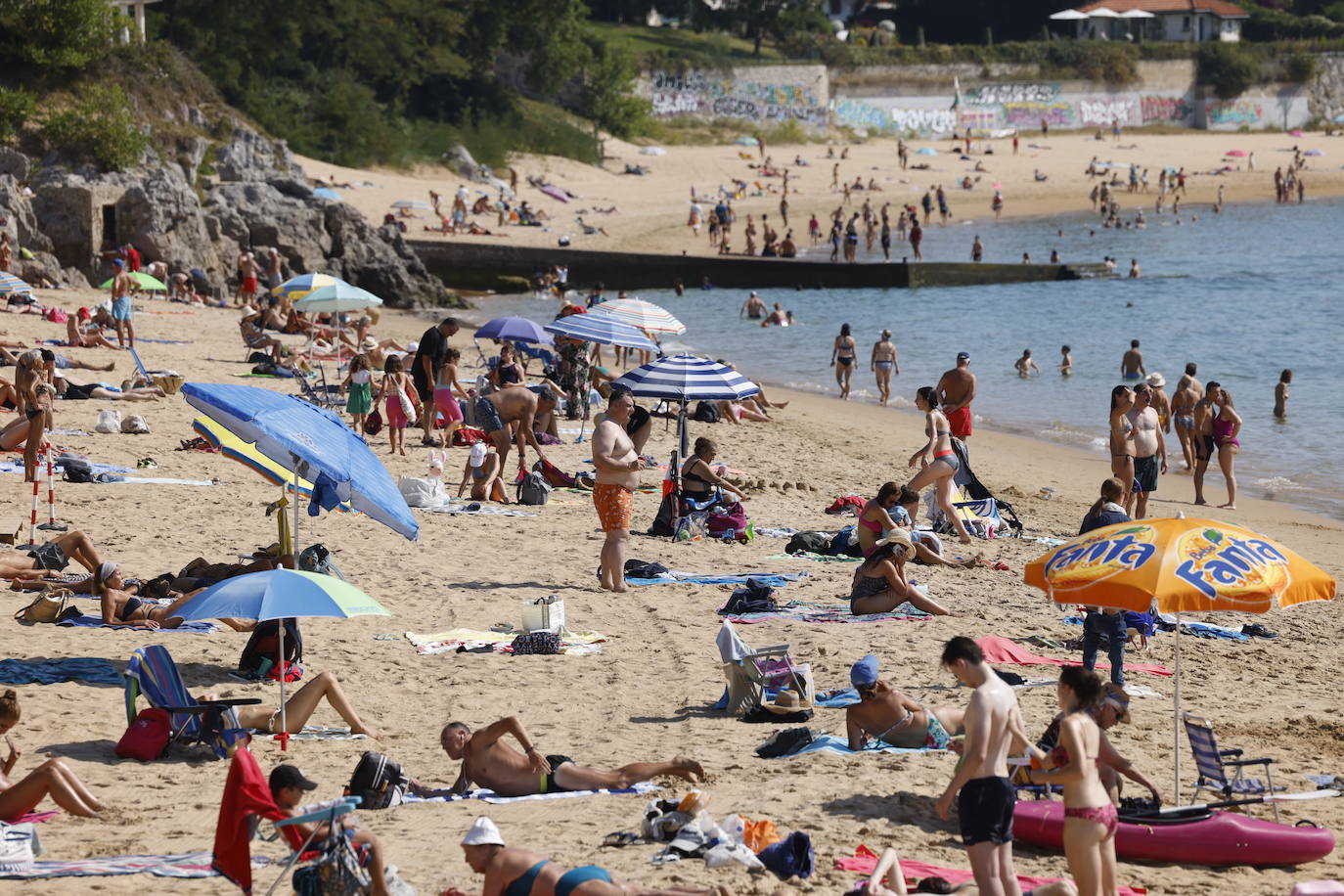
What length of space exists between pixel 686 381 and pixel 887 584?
343cm

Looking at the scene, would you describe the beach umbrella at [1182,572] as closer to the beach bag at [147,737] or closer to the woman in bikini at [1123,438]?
the beach bag at [147,737]

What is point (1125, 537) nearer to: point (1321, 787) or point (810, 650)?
point (1321, 787)

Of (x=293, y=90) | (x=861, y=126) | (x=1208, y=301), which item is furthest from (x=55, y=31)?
(x=861, y=126)

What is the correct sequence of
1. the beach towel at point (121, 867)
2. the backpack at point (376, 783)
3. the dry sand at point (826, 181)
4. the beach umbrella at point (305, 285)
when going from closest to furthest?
the beach towel at point (121, 867) → the backpack at point (376, 783) → the beach umbrella at point (305, 285) → the dry sand at point (826, 181)

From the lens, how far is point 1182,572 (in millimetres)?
6746

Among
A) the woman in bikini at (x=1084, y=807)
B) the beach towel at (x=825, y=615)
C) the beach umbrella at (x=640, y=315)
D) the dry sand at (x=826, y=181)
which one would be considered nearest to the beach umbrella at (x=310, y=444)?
the beach towel at (x=825, y=615)

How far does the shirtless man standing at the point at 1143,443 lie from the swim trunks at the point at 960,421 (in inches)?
64.1

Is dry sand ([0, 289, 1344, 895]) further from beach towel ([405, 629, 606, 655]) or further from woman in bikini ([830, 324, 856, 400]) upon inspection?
woman in bikini ([830, 324, 856, 400])

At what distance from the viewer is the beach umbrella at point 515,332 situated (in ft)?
62.9

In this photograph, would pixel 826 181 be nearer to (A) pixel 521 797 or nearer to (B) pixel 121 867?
(A) pixel 521 797


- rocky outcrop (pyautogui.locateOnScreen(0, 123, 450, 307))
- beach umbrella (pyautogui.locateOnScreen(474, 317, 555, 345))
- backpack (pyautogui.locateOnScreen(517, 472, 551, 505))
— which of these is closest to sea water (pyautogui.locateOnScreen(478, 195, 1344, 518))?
rocky outcrop (pyautogui.locateOnScreen(0, 123, 450, 307))

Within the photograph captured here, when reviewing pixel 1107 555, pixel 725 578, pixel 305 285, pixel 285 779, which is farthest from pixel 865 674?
pixel 305 285

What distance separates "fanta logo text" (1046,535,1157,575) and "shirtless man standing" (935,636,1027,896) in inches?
50.4

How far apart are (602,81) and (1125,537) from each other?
54.9m
